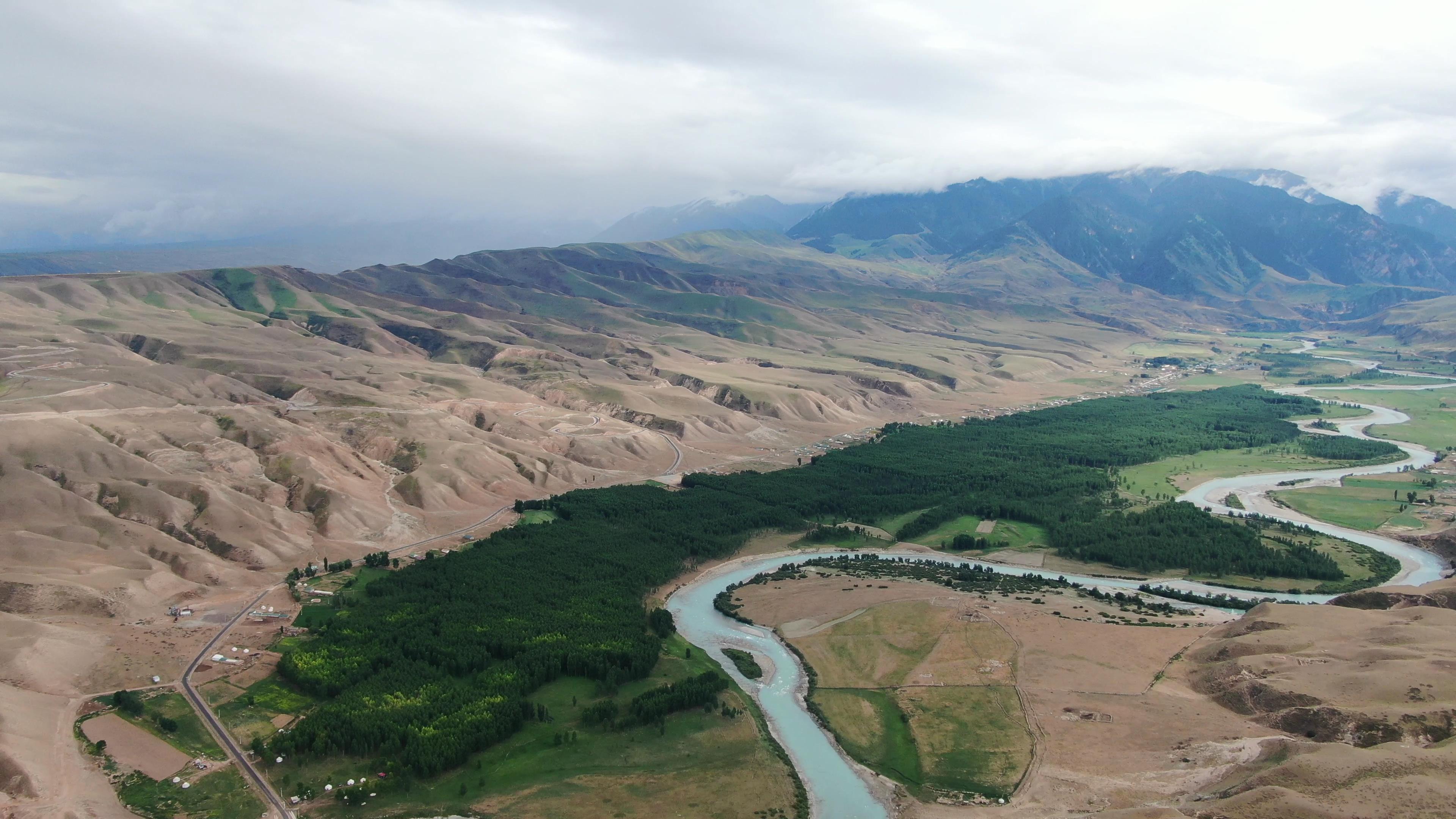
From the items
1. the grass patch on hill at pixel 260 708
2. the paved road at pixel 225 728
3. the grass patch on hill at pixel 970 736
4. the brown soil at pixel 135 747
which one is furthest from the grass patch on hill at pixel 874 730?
the brown soil at pixel 135 747

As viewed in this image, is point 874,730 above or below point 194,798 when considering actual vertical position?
above

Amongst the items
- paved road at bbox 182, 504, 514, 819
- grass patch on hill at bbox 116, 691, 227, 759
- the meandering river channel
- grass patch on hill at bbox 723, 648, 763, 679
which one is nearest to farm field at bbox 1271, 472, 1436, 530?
the meandering river channel

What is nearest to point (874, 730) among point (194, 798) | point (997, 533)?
point (194, 798)

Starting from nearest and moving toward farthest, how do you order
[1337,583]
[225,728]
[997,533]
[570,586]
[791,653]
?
[225,728] → [791,653] → [570,586] → [1337,583] → [997,533]

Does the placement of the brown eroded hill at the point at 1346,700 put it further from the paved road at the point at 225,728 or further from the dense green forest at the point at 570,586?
the paved road at the point at 225,728

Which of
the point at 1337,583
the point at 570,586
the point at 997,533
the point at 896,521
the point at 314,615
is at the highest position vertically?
the point at 1337,583

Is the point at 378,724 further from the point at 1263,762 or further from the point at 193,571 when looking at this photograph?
the point at 1263,762

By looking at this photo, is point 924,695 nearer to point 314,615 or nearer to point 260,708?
point 260,708
